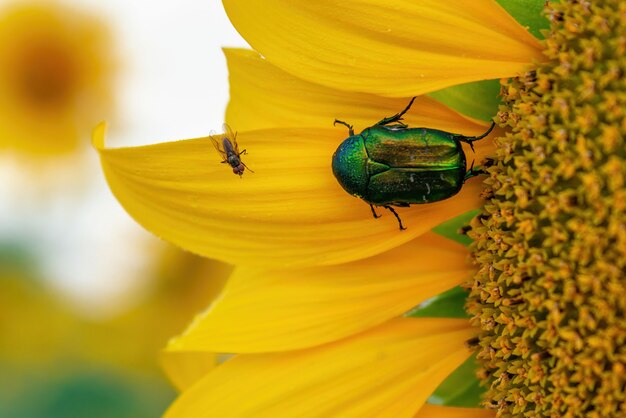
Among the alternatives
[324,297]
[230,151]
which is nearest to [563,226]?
[324,297]

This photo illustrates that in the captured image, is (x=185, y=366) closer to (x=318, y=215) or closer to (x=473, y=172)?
(x=318, y=215)

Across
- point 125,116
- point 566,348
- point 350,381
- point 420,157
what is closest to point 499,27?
point 420,157

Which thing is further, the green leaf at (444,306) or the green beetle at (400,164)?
the green leaf at (444,306)

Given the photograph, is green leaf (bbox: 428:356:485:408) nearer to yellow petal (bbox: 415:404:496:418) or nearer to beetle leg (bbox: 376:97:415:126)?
yellow petal (bbox: 415:404:496:418)

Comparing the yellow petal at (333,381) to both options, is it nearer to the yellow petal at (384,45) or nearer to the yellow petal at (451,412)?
the yellow petal at (451,412)

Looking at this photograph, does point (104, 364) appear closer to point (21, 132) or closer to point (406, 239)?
point (21, 132)

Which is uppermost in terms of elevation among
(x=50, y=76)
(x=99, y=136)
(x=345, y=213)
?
(x=99, y=136)

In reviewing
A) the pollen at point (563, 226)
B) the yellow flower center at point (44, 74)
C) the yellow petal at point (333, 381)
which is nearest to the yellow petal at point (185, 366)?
the yellow petal at point (333, 381)
